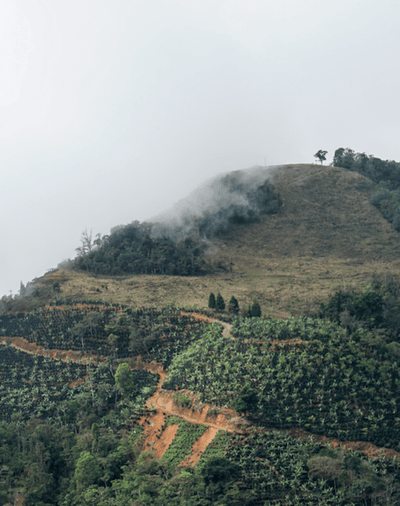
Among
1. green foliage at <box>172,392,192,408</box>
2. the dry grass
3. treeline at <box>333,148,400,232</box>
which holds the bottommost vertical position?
green foliage at <box>172,392,192,408</box>

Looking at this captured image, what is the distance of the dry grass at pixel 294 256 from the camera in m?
49.9

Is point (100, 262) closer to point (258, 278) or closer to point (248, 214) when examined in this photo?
point (258, 278)

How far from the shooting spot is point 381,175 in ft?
290

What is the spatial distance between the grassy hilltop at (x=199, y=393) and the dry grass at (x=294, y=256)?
0.55m

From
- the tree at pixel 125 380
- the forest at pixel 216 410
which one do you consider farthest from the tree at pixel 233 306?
the tree at pixel 125 380

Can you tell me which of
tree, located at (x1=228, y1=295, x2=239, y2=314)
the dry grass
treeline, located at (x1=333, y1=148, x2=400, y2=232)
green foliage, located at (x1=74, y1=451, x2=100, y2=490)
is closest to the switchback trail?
green foliage, located at (x1=74, y1=451, x2=100, y2=490)

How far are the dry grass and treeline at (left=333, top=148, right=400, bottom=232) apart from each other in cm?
196

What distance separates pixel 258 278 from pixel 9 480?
1602 inches

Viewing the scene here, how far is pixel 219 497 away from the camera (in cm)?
1947

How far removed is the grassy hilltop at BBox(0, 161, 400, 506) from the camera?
20844mm

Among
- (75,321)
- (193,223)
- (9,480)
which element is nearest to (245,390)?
(9,480)

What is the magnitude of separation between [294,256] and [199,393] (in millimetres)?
43230

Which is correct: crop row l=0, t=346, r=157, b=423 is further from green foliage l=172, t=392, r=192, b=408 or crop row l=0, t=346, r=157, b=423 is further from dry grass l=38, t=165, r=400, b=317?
dry grass l=38, t=165, r=400, b=317

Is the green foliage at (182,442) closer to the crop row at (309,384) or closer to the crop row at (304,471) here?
the crop row at (304,471)
